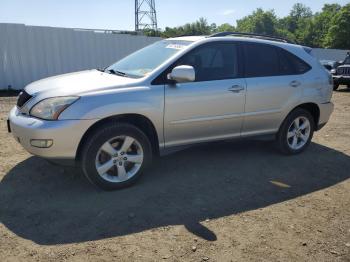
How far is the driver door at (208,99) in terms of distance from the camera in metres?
4.53

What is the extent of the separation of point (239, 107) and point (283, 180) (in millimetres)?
1125

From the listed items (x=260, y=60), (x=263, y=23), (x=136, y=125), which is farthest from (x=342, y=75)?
(x=263, y=23)

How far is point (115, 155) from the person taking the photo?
4.24 m

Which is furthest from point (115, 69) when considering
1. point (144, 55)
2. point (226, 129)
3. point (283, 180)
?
point (283, 180)

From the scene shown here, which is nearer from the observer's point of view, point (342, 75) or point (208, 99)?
point (208, 99)

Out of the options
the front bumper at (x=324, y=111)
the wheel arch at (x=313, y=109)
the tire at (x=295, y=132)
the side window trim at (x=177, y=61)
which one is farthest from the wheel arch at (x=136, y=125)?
the front bumper at (x=324, y=111)

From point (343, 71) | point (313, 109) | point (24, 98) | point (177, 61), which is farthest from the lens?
point (343, 71)

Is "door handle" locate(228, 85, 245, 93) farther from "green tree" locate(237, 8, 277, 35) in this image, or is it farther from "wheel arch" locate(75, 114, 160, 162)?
→ "green tree" locate(237, 8, 277, 35)

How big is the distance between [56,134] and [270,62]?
3.25 m

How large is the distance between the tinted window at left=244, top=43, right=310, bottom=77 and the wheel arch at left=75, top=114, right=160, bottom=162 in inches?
63.8

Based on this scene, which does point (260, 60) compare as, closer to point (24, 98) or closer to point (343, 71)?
point (24, 98)

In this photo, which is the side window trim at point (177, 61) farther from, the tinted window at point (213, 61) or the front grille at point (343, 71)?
the front grille at point (343, 71)

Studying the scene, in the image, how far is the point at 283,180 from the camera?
4883 mm

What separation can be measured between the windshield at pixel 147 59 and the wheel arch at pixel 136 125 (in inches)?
21.5
